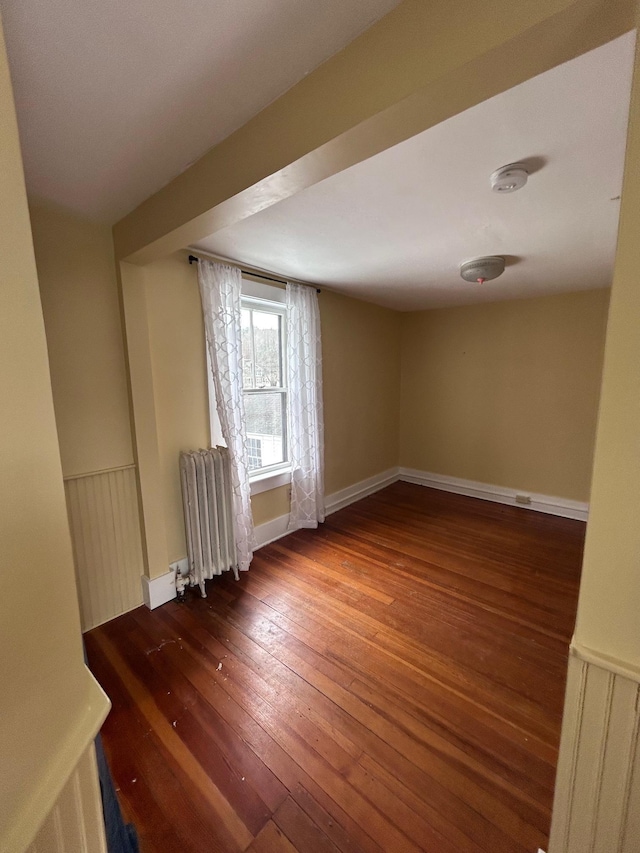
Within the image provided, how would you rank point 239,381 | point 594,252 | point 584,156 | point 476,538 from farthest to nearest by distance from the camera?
point 476,538, point 239,381, point 594,252, point 584,156

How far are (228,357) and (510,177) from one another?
1764 millimetres

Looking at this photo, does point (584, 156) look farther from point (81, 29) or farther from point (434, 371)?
point (434, 371)

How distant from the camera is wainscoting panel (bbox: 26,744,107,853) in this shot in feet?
1.56

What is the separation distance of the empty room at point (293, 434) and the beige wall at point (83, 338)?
0.01m

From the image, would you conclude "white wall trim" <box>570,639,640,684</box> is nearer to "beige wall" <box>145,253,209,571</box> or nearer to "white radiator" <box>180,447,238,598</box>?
"white radiator" <box>180,447,238,598</box>

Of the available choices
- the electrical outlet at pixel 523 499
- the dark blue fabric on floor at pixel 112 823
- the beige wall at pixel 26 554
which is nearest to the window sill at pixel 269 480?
the dark blue fabric on floor at pixel 112 823

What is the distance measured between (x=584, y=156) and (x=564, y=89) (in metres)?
0.38

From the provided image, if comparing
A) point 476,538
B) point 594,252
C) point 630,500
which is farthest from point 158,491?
point 594,252

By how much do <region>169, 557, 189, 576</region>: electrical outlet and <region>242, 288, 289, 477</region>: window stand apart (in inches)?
32.4

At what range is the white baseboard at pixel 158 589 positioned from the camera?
2.15 m

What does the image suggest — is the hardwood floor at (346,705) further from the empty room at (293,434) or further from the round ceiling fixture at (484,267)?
→ the round ceiling fixture at (484,267)

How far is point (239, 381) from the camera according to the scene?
2367 mm

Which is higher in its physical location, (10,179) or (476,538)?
(10,179)

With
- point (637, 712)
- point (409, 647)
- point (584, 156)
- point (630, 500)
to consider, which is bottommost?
point (409, 647)
